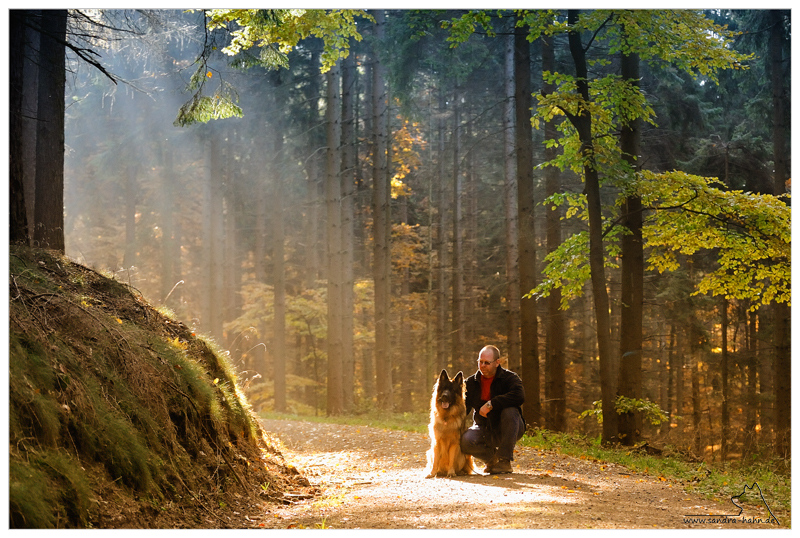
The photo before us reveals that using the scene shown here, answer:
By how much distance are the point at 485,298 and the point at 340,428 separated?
44.0 ft

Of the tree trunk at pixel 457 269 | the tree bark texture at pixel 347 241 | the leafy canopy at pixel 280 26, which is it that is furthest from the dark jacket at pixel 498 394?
the tree trunk at pixel 457 269

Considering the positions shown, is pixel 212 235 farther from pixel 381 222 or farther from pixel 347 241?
pixel 381 222

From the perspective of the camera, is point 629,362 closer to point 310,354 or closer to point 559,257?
point 559,257

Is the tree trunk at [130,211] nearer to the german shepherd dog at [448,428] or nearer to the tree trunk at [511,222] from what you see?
the tree trunk at [511,222]

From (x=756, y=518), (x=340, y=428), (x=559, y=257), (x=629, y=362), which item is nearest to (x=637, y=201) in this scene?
(x=559, y=257)

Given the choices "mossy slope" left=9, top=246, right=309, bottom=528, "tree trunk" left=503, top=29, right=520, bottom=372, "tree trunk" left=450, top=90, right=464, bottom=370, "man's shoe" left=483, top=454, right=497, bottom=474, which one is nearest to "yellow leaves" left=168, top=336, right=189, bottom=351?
"mossy slope" left=9, top=246, right=309, bottom=528

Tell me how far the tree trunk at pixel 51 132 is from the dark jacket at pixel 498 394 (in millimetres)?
5803

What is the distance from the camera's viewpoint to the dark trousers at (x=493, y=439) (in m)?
7.34

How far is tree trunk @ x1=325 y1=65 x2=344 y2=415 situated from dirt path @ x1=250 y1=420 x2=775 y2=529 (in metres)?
8.18

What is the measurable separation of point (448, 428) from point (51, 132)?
6.77 m

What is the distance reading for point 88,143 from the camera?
91.8 ft

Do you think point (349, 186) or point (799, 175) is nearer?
point (799, 175)

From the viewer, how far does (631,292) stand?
1171 cm
